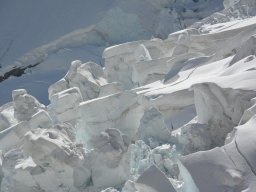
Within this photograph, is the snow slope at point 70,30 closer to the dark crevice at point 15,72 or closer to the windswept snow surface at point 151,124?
the dark crevice at point 15,72

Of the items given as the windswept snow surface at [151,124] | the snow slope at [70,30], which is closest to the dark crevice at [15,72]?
the snow slope at [70,30]

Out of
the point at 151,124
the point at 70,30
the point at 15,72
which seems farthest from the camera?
the point at 70,30

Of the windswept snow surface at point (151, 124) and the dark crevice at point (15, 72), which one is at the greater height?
the windswept snow surface at point (151, 124)

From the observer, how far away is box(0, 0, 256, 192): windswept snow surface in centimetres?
189

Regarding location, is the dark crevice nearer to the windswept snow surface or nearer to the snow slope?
the snow slope

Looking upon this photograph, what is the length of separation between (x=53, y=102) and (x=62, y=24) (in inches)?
220

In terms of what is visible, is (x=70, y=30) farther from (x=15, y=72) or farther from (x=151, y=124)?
(x=151, y=124)

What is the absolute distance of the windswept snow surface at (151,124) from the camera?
1.89 meters

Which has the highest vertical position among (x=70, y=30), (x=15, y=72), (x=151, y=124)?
(x=151, y=124)

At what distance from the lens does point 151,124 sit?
3012mm

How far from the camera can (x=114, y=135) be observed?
9.31 feet

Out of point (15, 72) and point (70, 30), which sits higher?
point (70, 30)

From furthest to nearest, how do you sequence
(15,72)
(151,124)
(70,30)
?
1. (70,30)
2. (15,72)
3. (151,124)

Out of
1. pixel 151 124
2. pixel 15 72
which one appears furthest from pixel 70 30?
pixel 151 124
